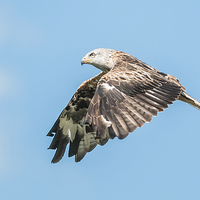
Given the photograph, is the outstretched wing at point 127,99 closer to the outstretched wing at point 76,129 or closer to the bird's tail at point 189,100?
the bird's tail at point 189,100

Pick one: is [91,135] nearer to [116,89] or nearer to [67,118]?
[67,118]

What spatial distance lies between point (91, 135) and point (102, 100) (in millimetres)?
2886

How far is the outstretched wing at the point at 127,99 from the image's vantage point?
28.7 feet

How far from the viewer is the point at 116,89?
372 inches

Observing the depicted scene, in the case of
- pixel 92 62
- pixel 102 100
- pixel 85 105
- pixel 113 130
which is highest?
pixel 92 62

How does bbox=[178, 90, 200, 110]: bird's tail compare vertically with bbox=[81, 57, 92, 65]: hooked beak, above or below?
below

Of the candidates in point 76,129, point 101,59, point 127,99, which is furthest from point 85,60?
point 127,99

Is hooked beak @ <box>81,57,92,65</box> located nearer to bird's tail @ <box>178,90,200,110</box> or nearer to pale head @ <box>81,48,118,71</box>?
pale head @ <box>81,48,118,71</box>

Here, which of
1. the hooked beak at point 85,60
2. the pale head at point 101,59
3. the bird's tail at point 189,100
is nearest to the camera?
the bird's tail at point 189,100

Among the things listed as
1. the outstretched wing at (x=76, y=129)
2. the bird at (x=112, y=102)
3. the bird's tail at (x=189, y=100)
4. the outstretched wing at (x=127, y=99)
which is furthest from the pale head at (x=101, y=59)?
the bird's tail at (x=189, y=100)

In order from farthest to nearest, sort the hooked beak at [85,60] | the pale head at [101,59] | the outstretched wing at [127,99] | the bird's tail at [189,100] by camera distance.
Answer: the hooked beak at [85,60] < the pale head at [101,59] < the bird's tail at [189,100] < the outstretched wing at [127,99]

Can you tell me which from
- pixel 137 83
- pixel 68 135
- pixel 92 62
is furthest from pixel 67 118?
pixel 137 83

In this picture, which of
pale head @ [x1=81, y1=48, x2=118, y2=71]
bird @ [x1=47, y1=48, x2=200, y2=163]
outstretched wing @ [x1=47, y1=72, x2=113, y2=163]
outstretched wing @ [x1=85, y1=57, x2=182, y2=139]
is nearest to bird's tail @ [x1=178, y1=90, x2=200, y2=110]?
bird @ [x1=47, y1=48, x2=200, y2=163]

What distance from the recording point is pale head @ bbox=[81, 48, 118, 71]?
37.4 ft
